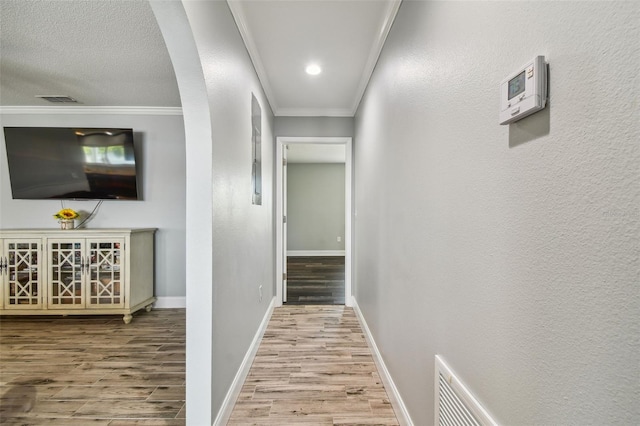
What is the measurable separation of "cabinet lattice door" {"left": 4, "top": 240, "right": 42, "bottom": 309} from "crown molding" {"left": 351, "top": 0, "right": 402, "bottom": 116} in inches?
142

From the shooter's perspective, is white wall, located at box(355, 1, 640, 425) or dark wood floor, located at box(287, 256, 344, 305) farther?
dark wood floor, located at box(287, 256, 344, 305)

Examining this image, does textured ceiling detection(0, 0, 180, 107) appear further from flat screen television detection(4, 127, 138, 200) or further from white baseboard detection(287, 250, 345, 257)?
white baseboard detection(287, 250, 345, 257)

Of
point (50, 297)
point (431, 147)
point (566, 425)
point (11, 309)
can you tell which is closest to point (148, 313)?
point (50, 297)

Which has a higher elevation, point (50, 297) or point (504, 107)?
point (504, 107)

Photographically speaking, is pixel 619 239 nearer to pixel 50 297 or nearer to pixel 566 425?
pixel 566 425

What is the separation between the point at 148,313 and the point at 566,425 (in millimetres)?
3898

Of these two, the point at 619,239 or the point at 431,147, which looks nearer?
the point at 619,239

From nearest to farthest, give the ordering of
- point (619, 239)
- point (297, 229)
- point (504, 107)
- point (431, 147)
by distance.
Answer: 1. point (619, 239)
2. point (504, 107)
3. point (431, 147)
4. point (297, 229)

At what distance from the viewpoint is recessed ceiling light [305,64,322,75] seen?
2.65m

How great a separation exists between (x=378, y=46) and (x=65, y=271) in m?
3.65

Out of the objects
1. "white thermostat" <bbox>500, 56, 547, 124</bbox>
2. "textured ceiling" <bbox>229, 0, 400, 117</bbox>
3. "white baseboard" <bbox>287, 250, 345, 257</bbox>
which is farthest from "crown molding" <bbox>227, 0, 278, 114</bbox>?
"white baseboard" <bbox>287, 250, 345, 257</bbox>

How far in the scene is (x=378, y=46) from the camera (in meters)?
2.24

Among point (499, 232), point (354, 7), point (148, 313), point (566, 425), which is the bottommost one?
point (148, 313)

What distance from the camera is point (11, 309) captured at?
3.09 meters
